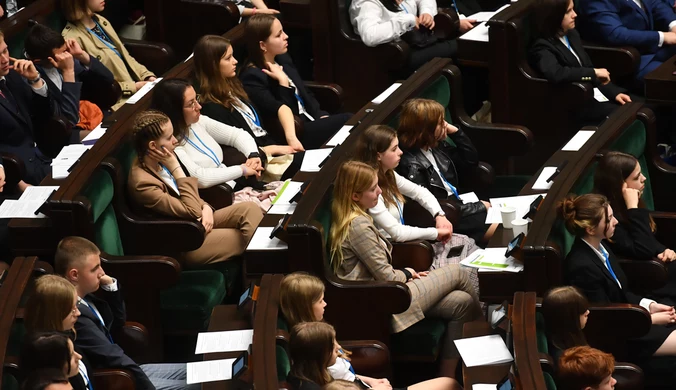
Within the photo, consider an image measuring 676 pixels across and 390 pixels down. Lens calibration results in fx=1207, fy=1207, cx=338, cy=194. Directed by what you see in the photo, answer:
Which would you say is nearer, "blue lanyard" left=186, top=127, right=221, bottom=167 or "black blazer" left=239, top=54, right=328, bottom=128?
"blue lanyard" left=186, top=127, right=221, bottom=167

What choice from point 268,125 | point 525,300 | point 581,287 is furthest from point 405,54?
point 525,300

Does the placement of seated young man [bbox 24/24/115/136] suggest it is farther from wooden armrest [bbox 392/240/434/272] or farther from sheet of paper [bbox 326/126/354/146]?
wooden armrest [bbox 392/240/434/272]

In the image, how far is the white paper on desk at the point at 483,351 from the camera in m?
3.37

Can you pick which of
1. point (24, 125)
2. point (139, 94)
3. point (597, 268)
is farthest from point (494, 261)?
point (24, 125)

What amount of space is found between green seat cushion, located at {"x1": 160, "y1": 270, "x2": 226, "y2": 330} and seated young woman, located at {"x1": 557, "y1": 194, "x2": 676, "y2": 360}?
1.22 metres

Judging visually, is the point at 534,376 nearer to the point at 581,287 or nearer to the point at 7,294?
the point at 581,287

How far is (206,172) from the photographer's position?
4.49 m

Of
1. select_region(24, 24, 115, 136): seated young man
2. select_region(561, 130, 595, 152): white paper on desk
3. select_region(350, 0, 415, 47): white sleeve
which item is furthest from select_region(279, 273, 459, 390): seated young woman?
select_region(350, 0, 415, 47): white sleeve

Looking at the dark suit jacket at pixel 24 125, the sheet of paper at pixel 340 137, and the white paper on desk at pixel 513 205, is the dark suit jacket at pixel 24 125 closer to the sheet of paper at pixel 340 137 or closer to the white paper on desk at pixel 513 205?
the sheet of paper at pixel 340 137

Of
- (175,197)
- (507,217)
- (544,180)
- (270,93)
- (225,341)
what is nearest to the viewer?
(225,341)

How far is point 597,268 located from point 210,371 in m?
1.35

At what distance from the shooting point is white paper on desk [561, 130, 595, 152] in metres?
4.61

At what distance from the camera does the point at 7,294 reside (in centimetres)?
337

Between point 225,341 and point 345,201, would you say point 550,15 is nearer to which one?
point 345,201
